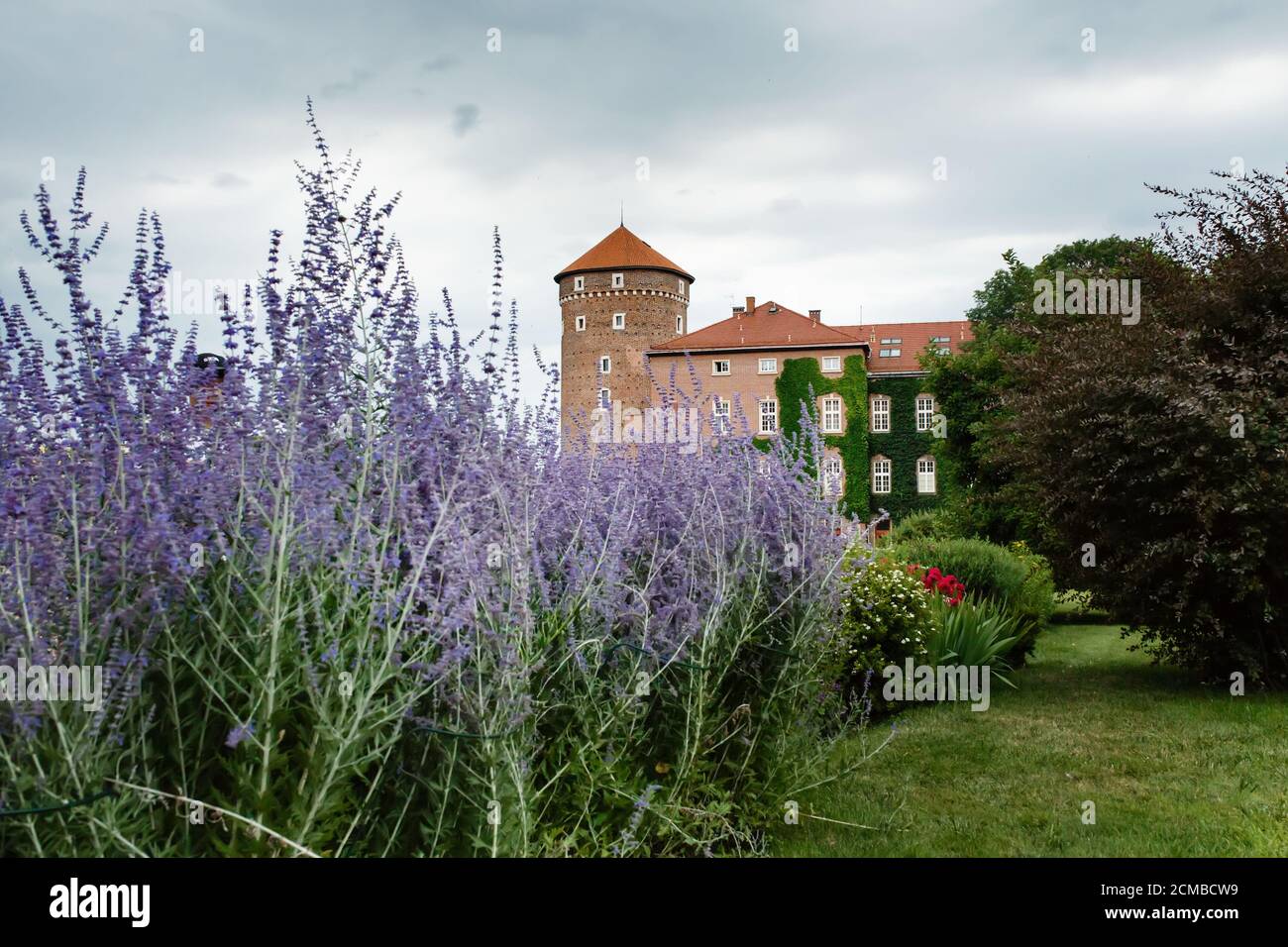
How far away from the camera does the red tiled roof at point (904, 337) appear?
50969mm

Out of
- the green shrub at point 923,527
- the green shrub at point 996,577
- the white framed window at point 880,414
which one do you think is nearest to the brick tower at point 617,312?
the white framed window at point 880,414

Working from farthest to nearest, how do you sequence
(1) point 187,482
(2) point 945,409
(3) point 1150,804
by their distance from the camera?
(2) point 945,409 < (3) point 1150,804 < (1) point 187,482

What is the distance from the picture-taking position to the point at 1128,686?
10547mm

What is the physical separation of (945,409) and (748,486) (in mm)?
22255

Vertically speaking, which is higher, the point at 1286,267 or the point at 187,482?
the point at 1286,267

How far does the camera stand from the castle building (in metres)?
47.1

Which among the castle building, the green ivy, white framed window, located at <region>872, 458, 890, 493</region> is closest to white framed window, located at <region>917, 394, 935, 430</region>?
the castle building

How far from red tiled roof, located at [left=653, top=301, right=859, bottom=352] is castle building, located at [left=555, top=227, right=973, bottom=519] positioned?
0.06 metres

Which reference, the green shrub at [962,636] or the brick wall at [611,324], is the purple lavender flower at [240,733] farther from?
the brick wall at [611,324]

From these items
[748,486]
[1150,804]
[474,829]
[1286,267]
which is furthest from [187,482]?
[1286,267]

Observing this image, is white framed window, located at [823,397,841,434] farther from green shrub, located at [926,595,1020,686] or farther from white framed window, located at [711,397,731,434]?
white framed window, located at [711,397,731,434]

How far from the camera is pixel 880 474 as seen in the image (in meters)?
47.7

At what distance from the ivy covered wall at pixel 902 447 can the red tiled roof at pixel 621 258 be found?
1297cm
